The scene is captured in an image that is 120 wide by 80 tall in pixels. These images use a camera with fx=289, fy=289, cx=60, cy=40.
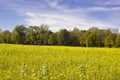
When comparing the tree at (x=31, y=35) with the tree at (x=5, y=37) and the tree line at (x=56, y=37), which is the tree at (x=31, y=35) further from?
the tree at (x=5, y=37)

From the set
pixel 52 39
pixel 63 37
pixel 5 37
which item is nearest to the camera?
pixel 52 39

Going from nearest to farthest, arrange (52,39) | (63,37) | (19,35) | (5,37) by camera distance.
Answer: (52,39), (5,37), (63,37), (19,35)

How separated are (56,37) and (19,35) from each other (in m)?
11.0

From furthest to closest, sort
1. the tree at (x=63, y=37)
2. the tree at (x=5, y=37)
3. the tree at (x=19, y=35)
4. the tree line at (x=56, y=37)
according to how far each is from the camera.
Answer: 1. the tree at (x=63, y=37)
2. the tree at (x=5, y=37)
3. the tree at (x=19, y=35)
4. the tree line at (x=56, y=37)

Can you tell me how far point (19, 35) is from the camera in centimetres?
8569

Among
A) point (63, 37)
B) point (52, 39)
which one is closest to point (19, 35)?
point (52, 39)

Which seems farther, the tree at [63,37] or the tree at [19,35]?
the tree at [63,37]

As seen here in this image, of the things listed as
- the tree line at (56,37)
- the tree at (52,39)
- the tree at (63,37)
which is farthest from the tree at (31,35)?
the tree at (63,37)

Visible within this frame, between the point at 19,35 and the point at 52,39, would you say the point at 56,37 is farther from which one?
the point at 19,35

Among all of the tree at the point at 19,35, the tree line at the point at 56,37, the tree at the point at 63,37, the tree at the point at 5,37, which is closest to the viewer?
the tree line at the point at 56,37

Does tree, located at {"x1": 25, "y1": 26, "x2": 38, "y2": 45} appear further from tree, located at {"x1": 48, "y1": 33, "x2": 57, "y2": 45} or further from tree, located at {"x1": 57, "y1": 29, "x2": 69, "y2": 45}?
tree, located at {"x1": 57, "y1": 29, "x2": 69, "y2": 45}

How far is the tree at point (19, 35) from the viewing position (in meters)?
82.6

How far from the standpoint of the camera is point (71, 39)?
87625 mm

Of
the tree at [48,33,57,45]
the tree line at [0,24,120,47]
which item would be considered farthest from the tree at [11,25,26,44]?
the tree at [48,33,57,45]
